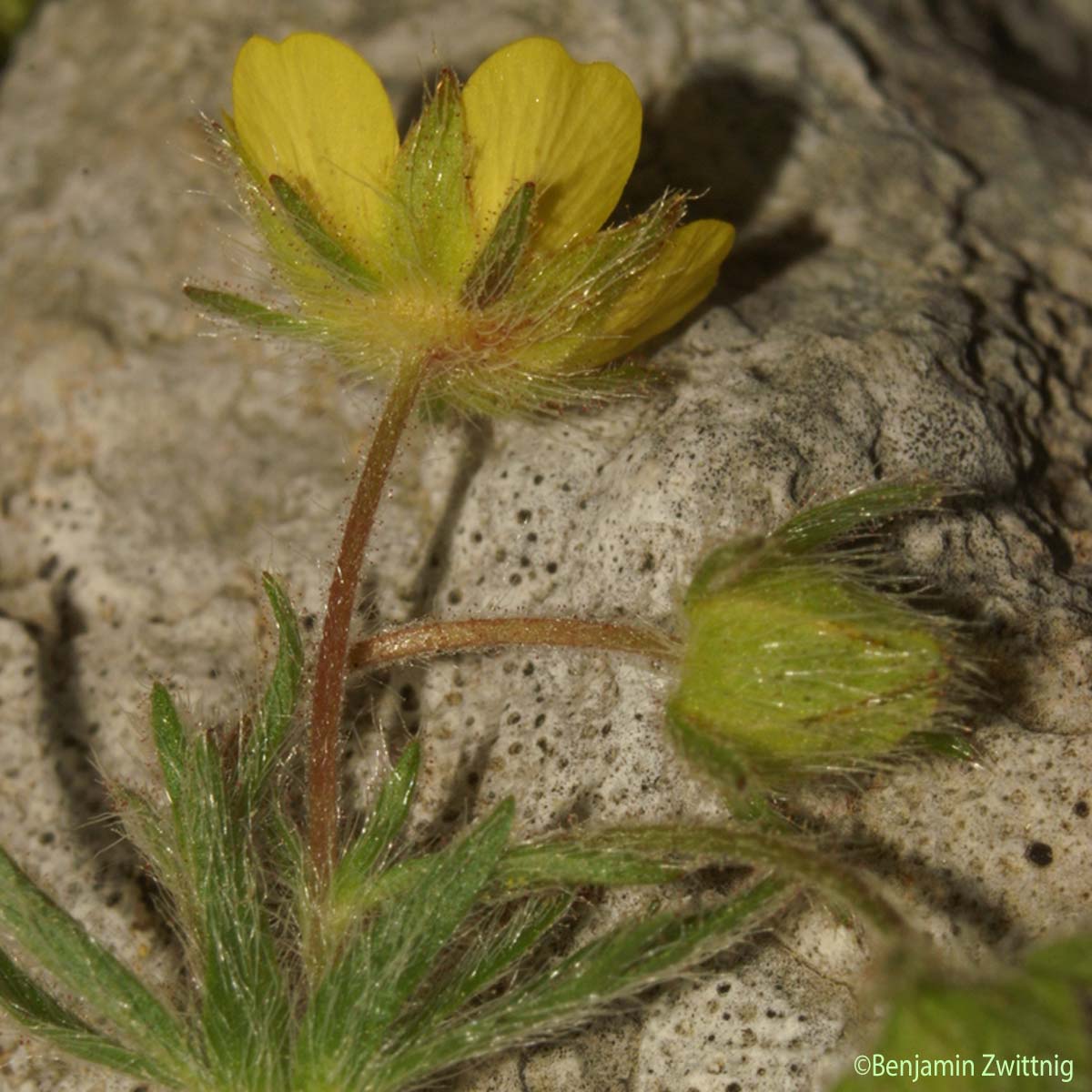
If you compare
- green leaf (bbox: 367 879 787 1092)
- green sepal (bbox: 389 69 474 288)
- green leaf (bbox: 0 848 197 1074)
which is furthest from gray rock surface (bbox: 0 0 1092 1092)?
green sepal (bbox: 389 69 474 288)

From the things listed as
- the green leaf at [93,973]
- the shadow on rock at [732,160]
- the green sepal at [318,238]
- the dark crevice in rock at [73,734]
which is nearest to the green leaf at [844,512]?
the green sepal at [318,238]

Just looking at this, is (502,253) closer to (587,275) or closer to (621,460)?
(587,275)

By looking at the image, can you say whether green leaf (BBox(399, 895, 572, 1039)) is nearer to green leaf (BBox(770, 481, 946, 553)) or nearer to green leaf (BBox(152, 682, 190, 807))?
green leaf (BBox(152, 682, 190, 807))

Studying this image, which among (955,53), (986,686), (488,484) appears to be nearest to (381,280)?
(488,484)

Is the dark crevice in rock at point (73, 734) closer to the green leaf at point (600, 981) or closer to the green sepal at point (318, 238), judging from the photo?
the green leaf at point (600, 981)

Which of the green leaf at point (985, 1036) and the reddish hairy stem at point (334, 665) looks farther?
the reddish hairy stem at point (334, 665)

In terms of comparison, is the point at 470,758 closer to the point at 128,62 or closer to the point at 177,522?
the point at 177,522

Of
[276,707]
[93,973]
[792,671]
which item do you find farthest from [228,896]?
[792,671]
